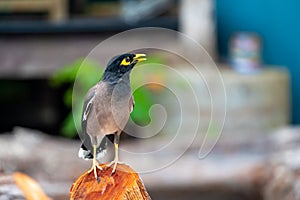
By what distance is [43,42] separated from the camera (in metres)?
7.07

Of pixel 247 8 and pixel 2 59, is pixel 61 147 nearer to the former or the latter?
pixel 2 59

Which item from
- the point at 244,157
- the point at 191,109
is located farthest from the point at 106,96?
the point at 191,109

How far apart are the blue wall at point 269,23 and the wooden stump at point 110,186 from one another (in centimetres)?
562

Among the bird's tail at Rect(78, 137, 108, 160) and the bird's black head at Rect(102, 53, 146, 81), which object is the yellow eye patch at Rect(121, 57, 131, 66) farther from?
the bird's tail at Rect(78, 137, 108, 160)

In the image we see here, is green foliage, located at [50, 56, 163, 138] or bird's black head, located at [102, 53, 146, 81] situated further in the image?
green foliage, located at [50, 56, 163, 138]

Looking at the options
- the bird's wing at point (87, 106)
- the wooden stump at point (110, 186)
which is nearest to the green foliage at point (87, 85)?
the wooden stump at point (110, 186)

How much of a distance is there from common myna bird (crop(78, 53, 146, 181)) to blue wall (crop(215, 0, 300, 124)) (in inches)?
226

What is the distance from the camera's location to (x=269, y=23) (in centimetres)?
700

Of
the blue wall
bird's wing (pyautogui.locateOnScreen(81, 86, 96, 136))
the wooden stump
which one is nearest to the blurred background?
the blue wall

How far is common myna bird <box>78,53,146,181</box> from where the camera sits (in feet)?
4.17

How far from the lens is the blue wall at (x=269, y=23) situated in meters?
6.96

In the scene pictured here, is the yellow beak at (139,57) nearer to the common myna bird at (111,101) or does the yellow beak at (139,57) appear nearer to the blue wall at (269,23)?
the common myna bird at (111,101)

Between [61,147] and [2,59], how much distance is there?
3031 mm

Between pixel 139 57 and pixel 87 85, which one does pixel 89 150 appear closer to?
pixel 139 57
